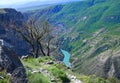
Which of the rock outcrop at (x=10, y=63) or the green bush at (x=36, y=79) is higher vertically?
the rock outcrop at (x=10, y=63)

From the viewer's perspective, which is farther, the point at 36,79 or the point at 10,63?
the point at 36,79

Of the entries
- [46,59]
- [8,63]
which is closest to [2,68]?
[8,63]

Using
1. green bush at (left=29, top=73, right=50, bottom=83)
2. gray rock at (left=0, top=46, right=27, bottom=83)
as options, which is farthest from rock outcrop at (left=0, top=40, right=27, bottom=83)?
green bush at (left=29, top=73, right=50, bottom=83)

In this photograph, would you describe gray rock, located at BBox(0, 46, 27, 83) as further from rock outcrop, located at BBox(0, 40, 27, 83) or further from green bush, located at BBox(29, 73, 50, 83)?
green bush, located at BBox(29, 73, 50, 83)

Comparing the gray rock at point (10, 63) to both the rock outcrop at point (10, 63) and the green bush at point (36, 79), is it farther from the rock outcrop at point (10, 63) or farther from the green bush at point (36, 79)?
the green bush at point (36, 79)

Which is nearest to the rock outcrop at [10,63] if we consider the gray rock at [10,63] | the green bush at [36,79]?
the gray rock at [10,63]

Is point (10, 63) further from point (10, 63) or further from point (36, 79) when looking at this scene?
point (36, 79)

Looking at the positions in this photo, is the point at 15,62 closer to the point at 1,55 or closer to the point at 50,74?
the point at 1,55

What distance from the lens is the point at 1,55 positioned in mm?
19844

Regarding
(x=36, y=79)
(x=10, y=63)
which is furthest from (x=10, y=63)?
(x=36, y=79)

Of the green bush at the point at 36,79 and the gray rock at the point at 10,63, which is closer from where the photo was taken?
the gray rock at the point at 10,63

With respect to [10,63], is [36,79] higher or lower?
lower

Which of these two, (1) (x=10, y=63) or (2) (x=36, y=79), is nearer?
(1) (x=10, y=63)

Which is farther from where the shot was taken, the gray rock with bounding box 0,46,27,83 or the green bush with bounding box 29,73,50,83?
the green bush with bounding box 29,73,50,83
